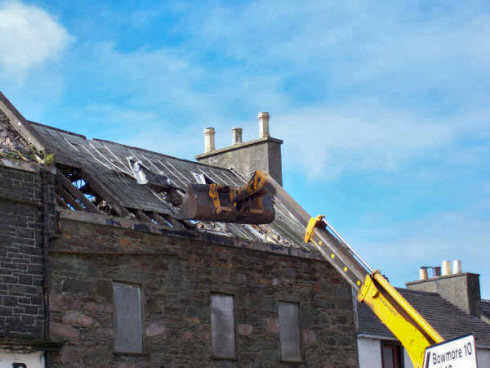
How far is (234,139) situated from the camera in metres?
29.5

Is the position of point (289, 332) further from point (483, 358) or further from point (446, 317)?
point (446, 317)

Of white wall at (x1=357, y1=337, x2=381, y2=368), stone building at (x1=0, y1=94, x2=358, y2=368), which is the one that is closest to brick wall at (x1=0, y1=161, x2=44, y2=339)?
stone building at (x1=0, y1=94, x2=358, y2=368)

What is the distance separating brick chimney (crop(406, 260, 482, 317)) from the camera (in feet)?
107

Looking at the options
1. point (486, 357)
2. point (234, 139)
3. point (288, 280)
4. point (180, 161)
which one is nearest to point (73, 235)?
point (288, 280)

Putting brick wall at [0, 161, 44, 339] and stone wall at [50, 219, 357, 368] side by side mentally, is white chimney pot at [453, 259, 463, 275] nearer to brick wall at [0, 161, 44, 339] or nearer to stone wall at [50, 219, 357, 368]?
stone wall at [50, 219, 357, 368]

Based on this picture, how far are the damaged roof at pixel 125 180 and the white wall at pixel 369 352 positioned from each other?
3.41m

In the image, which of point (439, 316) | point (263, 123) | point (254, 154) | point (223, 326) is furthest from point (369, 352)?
point (263, 123)

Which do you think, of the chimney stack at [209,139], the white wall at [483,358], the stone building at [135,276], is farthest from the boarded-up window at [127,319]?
the white wall at [483,358]

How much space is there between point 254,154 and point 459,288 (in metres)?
9.50

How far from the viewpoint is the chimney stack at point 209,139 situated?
3021cm

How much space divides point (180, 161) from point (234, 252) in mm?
6028

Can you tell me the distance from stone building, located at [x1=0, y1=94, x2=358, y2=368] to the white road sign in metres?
9.28

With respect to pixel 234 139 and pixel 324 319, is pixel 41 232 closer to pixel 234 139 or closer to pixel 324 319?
pixel 324 319

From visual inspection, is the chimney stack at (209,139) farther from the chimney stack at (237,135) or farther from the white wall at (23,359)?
the white wall at (23,359)
